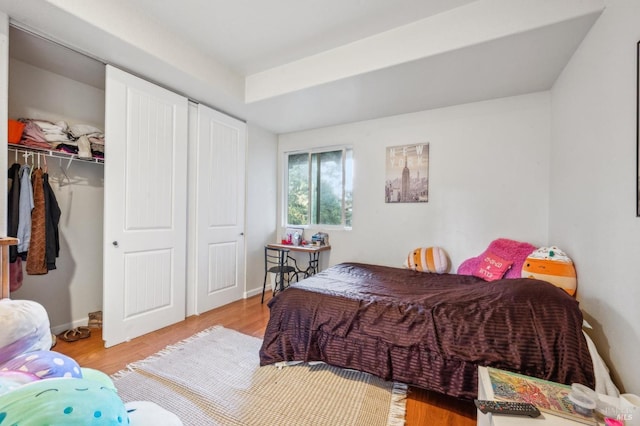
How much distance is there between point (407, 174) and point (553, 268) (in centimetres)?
164

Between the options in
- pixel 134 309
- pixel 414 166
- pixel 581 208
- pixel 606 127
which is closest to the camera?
pixel 606 127

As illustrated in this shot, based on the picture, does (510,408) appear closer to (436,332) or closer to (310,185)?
(436,332)

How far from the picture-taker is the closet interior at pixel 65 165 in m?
2.21

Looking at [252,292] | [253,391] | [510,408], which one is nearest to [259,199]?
[252,292]

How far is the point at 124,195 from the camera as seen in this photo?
2.39 m

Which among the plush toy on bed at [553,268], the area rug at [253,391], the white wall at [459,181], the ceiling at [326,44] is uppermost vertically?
the ceiling at [326,44]

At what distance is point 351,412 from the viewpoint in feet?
5.27

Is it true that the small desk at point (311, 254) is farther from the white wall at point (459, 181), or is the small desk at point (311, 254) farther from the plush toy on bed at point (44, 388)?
the plush toy on bed at point (44, 388)

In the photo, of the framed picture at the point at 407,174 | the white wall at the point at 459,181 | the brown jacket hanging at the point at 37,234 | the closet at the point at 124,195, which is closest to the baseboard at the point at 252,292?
the closet at the point at 124,195

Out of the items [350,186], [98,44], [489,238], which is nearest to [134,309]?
[98,44]

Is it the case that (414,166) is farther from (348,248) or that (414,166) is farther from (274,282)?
(274,282)

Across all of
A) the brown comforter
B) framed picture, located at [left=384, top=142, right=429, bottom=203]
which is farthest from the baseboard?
framed picture, located at [left=384, top=142, right=429, bottom=203]

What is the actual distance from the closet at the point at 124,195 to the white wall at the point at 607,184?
3270mm

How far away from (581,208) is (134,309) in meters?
3.61
